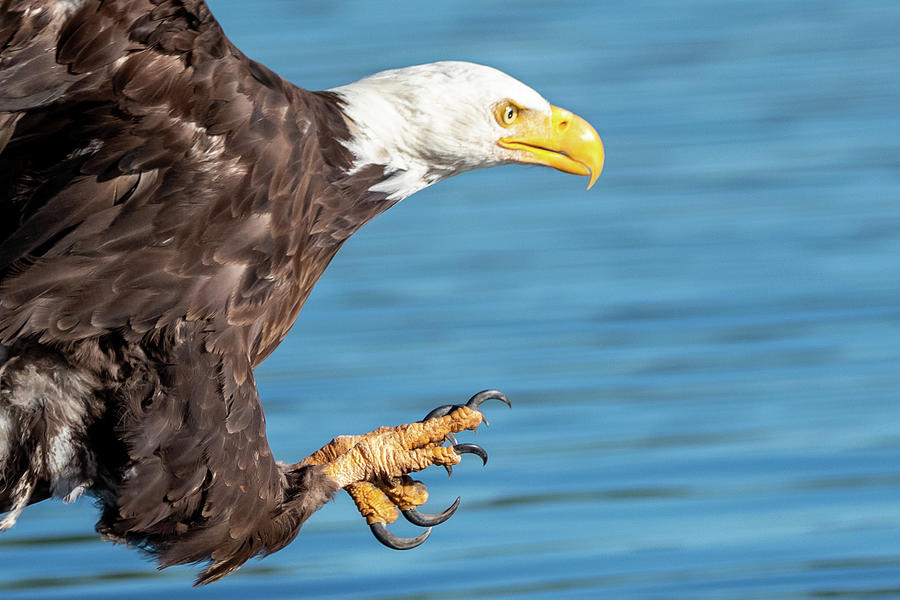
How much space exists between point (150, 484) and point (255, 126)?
34.9 inches

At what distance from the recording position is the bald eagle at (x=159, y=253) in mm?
5066

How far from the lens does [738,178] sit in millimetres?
10914

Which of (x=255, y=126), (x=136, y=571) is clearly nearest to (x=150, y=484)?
(x=255, y=126)

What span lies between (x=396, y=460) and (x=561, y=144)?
3.46 ft

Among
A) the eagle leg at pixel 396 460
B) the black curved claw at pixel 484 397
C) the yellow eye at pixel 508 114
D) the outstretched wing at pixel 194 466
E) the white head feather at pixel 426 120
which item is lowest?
the outstretched wing at pixel 194 466

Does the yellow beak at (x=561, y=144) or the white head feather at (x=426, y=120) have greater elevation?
the yellow beak at (x=561, y=144)

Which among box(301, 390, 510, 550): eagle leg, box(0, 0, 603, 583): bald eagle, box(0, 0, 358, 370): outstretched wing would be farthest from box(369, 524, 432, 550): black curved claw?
box(0, 0, 358, 370): outstretched wing

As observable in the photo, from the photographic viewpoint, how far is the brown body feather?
505 centimetres

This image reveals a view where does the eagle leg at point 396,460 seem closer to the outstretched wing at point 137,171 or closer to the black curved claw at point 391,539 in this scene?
the black curved claw at point 391,539

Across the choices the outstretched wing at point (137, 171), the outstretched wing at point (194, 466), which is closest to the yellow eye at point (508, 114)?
the outstretched wing at point (137, 171)

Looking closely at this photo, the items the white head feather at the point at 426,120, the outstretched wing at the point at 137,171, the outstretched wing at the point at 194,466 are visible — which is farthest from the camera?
the white head feather at the point at 426,120

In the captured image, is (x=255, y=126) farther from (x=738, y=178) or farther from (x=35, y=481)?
(x=738, y=178)

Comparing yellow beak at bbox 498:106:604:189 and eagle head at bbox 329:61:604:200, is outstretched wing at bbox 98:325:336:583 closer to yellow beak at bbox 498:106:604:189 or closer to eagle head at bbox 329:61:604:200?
eagle head at bbox 329:61:604:200

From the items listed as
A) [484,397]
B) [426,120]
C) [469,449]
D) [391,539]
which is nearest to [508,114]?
[426,120]
